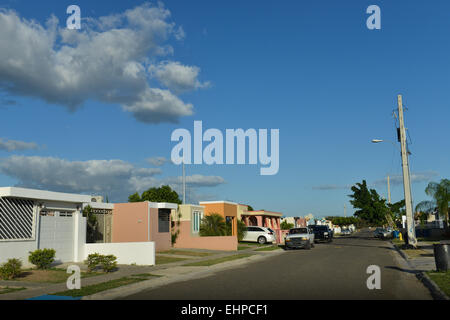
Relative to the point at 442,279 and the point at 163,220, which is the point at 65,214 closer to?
the point at 163,220

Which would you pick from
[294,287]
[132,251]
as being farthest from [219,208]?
[294,287]

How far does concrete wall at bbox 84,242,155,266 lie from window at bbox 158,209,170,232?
761cm

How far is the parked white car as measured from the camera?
39.0 metres

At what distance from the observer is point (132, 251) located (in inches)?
787

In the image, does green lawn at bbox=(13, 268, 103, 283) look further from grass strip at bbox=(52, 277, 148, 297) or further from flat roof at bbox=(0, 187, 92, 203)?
flat roof at bbox=(0, 187, 92, 203)

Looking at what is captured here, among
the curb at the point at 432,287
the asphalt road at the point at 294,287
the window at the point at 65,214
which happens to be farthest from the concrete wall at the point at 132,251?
the curb at the point at 432,287

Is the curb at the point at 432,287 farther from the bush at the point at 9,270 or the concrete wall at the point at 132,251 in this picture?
the bush at the point at 9,270

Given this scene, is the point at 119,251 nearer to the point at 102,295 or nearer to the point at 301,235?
the point at 102,295

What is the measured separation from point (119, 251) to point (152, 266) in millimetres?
2344

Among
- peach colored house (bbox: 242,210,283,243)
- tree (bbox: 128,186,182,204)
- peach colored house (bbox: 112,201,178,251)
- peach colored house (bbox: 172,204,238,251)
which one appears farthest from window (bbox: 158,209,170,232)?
tree (bbox: 128,186,182,204)

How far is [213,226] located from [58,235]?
51.2 feet

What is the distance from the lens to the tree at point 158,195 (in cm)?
5433

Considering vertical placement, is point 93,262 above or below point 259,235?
above

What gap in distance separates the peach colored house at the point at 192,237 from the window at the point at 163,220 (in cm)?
255
